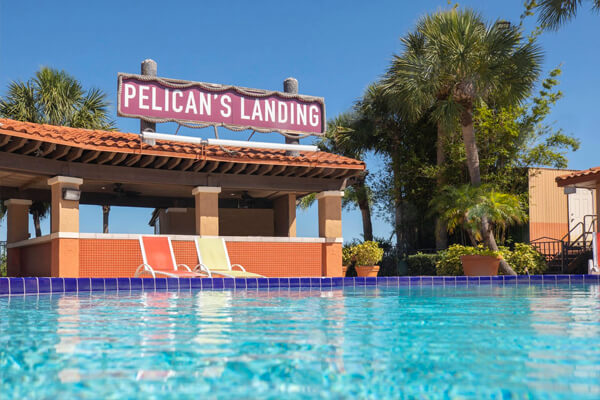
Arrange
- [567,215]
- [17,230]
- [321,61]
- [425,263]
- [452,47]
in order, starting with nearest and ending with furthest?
[17,230] → [452,47] → [425,263] → [567,215] → [321,61]

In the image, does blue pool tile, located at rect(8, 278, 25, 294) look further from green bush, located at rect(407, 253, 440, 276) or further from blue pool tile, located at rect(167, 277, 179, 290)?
green bush, located at rect(407, 253, 440, 276)

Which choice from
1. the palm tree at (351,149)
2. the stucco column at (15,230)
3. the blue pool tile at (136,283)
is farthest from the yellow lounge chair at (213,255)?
Answer: the palm tree at (351,149)

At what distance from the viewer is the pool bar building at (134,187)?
12.3 meters

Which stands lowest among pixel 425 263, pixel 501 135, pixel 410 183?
pixel 425 263

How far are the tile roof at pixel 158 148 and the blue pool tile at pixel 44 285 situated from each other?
3.48 metres

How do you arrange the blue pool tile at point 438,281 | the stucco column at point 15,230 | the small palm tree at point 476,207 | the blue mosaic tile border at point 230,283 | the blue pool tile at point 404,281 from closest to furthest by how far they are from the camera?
the blue mosaic tile border at point 230,283 < the blue pool tile at point 404,281 < the blue pool tile at point 438,281 < the stucco column at point 15,230 < the small palm tree at point 476,207

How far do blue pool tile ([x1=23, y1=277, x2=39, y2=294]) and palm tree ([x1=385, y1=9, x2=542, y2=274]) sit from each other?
11.5 m

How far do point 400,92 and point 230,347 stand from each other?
15.4 m

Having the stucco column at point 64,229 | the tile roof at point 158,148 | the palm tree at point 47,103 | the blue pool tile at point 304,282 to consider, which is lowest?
the blue pool tile at point 304,282

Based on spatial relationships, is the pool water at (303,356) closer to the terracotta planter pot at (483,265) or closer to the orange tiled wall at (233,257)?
the orange tiled wall at (233,257)

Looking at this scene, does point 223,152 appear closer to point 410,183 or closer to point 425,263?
point 425,263

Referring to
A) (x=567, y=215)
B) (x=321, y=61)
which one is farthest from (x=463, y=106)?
(x=321, y=61)

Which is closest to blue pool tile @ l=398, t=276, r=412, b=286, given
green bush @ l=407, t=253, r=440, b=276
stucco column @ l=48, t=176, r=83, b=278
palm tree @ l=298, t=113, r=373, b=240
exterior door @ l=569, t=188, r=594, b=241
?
green bush @ l=407, t=253, r=440, b=276

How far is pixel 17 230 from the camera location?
15469mm
